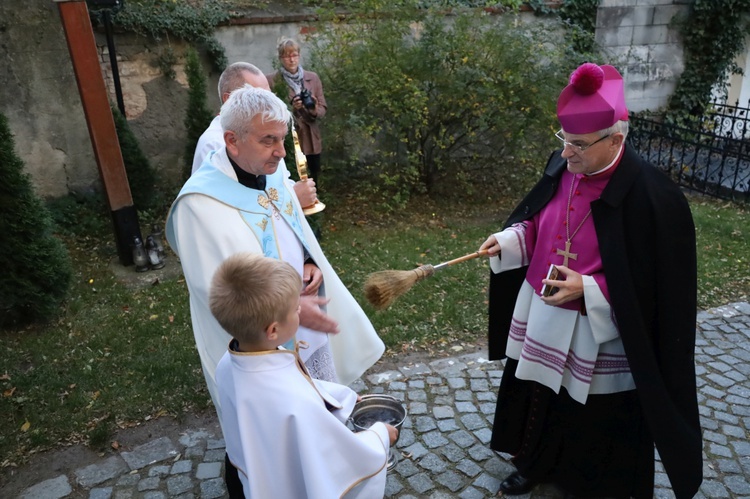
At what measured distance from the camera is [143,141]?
8648 millimetres

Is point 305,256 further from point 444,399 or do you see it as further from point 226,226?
point 444,399

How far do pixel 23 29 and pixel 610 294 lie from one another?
24.3 ft

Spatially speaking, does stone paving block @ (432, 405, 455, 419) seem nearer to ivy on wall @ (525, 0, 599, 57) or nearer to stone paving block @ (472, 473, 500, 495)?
stone paving block @ (472, 473, 500, 495)

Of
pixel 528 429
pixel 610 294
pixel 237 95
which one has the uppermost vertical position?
pixel 237 95

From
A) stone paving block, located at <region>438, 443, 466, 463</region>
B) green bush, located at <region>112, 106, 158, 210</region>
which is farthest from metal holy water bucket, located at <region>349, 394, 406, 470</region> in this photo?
green bush, located at <region>112, 106, 158, 210</region>

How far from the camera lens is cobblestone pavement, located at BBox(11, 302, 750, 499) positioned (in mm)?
3691

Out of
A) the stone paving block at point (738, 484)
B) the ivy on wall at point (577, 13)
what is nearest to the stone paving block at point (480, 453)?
the stone paving block at point (738, 484)

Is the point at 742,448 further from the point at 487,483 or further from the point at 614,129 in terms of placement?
the point at 614,129

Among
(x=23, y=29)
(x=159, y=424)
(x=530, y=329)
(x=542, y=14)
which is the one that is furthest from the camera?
(x=542, y=14)

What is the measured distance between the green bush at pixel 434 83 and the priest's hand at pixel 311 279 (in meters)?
4.95

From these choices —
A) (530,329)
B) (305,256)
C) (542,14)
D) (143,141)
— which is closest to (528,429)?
(530,329)

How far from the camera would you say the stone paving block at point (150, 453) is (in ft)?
12.9

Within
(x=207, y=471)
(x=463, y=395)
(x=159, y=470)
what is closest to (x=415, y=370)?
(x=463, y=395)

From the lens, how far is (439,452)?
157 inches
